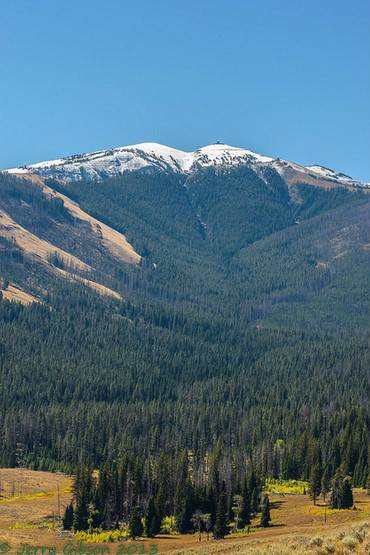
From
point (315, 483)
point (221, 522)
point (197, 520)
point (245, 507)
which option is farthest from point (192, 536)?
point (315, 483)

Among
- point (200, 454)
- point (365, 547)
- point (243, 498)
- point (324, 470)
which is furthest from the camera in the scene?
point (200, 454)

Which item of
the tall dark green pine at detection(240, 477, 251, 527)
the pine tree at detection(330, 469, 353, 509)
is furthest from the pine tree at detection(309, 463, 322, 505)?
the tall dark green pine at detection(240, 477, 251, 527)

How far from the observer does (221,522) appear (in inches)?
4774

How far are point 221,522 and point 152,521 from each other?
10137mm

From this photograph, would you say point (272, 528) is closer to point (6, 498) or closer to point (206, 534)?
point (206, 534)

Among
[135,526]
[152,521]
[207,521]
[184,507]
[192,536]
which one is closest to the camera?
[192,536]

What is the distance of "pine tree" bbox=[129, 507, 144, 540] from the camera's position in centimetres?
12338

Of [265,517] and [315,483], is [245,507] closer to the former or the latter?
[265,517]

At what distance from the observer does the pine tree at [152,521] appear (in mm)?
124188

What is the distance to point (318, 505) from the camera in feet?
470

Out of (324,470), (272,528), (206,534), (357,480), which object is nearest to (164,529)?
(206,534)

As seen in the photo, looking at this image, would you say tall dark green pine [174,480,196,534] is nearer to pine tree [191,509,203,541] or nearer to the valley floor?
pine tree [191,509,203,541]

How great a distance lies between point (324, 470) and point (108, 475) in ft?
137

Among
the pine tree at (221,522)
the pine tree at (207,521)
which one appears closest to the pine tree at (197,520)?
the pine tree at (207,521)
